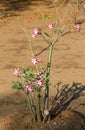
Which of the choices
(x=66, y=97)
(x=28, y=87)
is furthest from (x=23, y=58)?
(x=28, y=87)

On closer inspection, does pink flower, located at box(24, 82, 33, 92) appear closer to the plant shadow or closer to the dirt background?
the dirt background

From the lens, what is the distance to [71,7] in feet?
41.3

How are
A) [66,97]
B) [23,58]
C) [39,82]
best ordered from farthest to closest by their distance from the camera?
[23,58]
[66,97]
[39,82]

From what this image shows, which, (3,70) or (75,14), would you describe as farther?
(75,14)

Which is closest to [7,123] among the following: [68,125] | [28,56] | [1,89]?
[68,125]

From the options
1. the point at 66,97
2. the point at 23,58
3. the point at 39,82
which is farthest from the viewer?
the point at 23,58

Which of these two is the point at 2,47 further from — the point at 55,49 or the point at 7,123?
the point at 7,123

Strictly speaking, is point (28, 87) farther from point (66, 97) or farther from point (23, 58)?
point (23, 58)

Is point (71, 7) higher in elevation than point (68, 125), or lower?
lower

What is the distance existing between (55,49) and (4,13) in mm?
3458

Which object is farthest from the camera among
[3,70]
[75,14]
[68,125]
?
[75,14]

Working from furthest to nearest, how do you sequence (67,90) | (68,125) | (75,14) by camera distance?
(75,14) → (67,90) → (68,125)

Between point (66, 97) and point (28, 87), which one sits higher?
point (28, 87)

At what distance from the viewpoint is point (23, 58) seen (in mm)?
8547
